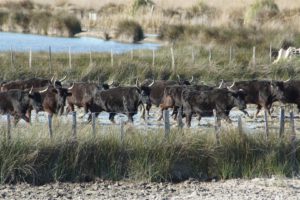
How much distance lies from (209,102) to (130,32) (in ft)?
103

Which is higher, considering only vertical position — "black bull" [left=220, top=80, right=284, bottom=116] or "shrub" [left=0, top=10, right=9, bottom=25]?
"shrub" [left=0, top=10, right=9, bottom=25]

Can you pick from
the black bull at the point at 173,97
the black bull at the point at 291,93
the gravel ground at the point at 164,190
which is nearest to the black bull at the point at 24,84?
the black bull at the point at 173,97

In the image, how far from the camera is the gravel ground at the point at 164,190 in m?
14.5

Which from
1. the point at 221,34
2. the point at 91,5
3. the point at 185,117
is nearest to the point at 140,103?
the point at 185,117

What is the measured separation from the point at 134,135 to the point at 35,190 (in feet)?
8.27

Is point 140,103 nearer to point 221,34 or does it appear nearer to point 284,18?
point 221,34

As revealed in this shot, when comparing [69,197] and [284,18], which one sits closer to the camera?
[69,197]

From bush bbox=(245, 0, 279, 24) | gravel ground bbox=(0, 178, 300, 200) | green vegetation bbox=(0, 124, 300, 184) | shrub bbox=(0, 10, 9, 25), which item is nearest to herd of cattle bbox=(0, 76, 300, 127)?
green vegetation bbox=(0, 124, 300, 184)

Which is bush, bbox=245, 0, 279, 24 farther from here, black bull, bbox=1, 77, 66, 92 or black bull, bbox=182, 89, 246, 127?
black bull, bbox=182, 89, 246, 127

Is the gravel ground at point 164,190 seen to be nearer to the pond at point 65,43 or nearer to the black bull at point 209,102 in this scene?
the black bull at point 209,102

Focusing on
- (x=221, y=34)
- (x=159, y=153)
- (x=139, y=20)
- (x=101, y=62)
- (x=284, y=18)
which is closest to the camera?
(x=159, y=153)

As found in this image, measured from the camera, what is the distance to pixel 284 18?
50.7 m

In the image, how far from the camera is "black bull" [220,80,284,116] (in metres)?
23.9

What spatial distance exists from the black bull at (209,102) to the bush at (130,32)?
30468mm
